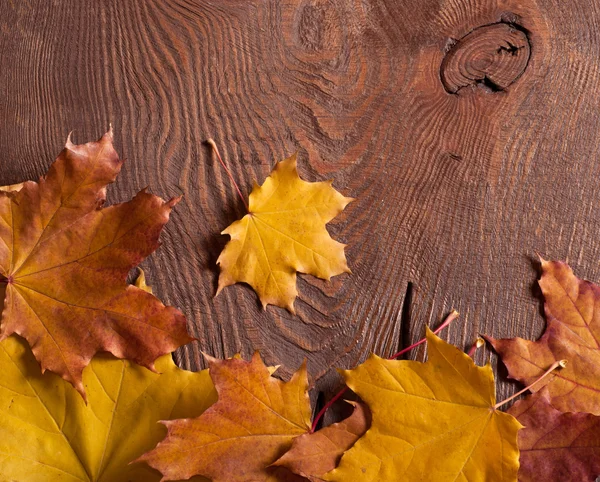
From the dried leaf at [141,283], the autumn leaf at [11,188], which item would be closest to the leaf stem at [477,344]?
the dried leaf at [141,283]

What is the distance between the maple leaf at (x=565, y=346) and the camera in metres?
0.97

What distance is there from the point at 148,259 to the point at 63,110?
314mm

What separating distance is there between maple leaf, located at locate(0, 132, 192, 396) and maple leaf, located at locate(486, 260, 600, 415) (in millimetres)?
565

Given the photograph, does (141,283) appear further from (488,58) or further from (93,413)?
(488,58)

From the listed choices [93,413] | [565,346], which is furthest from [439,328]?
[93,413]

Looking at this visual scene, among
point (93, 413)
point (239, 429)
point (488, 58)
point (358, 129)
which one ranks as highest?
point (488, 58)

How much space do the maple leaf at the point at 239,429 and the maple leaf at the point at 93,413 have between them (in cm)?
5

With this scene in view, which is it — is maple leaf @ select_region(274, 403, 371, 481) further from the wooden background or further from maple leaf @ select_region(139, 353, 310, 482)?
the wooden background

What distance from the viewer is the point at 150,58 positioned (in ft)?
3.45

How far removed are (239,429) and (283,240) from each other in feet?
1.04

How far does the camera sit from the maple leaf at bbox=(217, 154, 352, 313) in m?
0.99

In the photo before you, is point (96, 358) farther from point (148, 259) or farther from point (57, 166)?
point (57, 166)

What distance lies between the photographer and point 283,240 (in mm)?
990

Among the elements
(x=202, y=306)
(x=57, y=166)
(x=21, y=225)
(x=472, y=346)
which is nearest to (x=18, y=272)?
(x=21, y=225)
